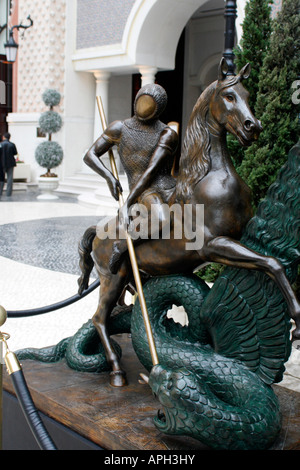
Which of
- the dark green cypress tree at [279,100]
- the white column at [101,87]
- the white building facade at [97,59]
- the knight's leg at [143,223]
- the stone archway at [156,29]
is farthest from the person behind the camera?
the white column at [101,87]

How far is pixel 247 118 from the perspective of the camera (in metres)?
2.02

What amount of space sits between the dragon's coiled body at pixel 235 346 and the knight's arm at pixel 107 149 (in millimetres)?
529

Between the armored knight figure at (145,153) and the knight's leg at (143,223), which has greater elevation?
the armored knight figure at (145,153)

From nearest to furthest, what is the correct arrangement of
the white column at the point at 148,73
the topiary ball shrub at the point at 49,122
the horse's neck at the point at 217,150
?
1. the horse's neck at the point at 217,150
2. the white column at the point at 148,73
3. the topiary ball shrub at the point at 49,122

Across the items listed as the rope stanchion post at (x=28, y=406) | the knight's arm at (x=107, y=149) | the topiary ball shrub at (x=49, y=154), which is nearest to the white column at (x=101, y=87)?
the topiary ball shrub at (x=49, y=154)

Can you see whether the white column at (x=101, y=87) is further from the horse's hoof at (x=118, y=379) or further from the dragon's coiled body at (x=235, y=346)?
the dragon's coiled body at (x=235, y=346)

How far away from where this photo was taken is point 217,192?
214 cm

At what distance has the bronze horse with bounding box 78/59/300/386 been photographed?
6.63ft

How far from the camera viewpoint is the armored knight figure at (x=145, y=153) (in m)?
2.41

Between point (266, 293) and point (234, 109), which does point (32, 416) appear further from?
point (234, 109)

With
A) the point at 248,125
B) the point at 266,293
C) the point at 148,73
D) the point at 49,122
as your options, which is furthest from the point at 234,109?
the point at 49,122

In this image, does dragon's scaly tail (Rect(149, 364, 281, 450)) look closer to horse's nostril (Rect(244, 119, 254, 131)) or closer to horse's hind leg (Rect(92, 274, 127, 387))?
horse's hind leg (Rect(92, 274, 127, 387))

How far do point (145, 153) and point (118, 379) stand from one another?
108cm
